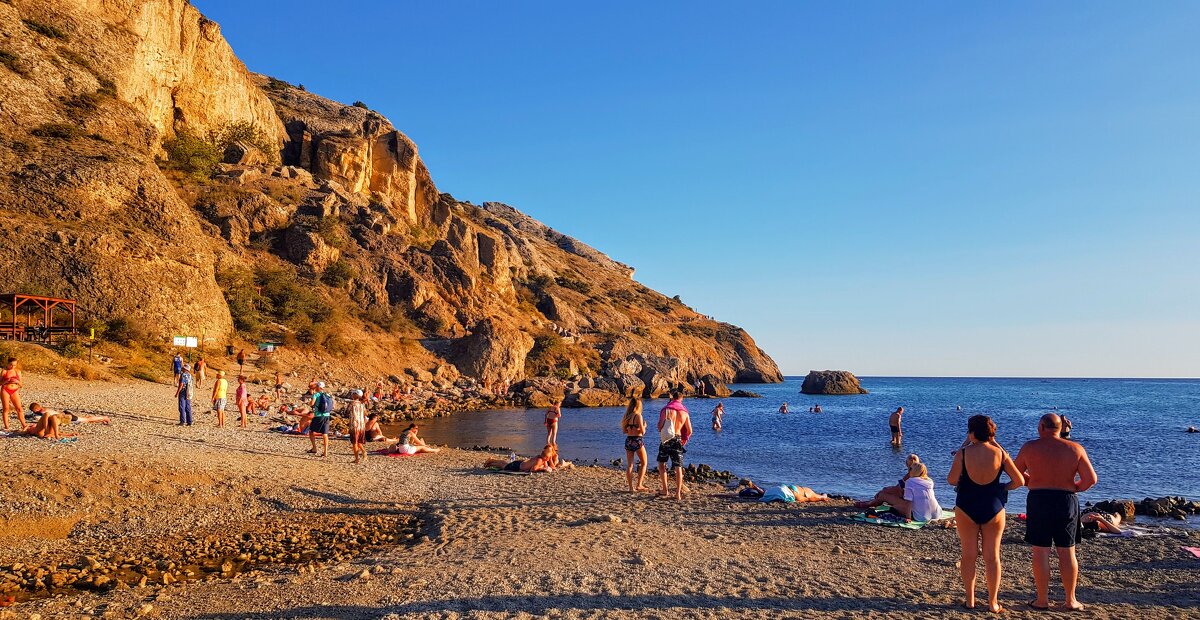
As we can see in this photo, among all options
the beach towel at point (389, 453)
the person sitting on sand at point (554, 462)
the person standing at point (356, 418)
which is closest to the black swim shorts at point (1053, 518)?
the person sitting on sand at point (554, 462)

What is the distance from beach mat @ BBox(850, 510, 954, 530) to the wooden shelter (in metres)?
28.6

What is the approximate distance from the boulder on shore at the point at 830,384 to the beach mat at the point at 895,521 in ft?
244

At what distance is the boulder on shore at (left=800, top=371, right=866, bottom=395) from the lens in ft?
272

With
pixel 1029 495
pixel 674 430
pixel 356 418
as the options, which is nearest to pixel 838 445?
pixel 674 430

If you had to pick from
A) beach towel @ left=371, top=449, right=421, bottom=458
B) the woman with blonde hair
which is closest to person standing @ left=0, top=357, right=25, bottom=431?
beach towel @ left=371, top=449, right=421, bottom=458

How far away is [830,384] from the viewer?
8306 centimetres

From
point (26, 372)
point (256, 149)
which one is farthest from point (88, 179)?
point (256, 149)

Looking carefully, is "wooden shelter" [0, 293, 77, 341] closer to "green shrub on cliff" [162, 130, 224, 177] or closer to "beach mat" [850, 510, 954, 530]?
"green shrub on cliff" [162, 130, 224, 177]

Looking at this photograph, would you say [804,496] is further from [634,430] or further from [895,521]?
[634,430]

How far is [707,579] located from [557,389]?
3963 cm

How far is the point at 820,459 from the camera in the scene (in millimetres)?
21297

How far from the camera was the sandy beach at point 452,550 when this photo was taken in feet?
20.1

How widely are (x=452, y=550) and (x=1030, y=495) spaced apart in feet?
19.8

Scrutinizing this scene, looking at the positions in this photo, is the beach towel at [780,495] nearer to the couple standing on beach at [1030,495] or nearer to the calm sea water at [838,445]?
the calm sea water at [838,445]
